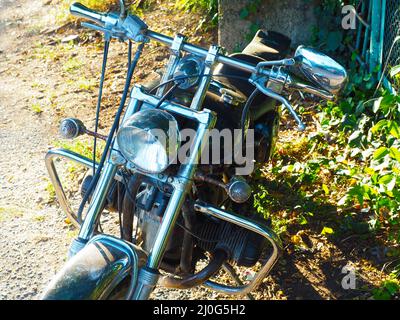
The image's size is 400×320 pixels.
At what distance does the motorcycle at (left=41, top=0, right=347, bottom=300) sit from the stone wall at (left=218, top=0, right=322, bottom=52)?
244 centimetres

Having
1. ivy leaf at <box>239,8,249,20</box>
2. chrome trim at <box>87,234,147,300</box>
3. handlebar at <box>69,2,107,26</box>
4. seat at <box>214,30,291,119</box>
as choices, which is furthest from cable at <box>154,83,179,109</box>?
ivy leaf at <box>239,8,249,20</box>

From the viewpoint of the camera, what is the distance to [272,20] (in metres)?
5.12

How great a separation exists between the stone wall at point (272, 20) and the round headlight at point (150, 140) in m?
3.22

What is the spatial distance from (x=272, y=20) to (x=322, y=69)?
10.4ft

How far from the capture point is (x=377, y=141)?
13.3ft

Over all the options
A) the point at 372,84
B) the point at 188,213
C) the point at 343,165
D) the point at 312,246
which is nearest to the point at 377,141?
the point at 343,165

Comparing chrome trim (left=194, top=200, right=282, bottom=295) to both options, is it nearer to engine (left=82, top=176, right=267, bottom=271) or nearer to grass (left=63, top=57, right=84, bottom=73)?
engine (left=82, top=176, right=267, bottom=271)

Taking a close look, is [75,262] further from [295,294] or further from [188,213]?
[295,294]

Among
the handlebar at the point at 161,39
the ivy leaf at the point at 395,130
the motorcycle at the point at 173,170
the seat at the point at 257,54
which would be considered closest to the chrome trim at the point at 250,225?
the motorcycle at the point at 173,170

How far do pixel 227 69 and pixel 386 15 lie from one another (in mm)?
2007

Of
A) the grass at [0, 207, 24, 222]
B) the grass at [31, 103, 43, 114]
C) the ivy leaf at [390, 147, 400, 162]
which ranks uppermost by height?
the ivy leaf at [390, 147, 400, 162]

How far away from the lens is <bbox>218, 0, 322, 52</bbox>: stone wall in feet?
16.5

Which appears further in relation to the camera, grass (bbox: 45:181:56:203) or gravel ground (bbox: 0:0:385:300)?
grass (bbox: 45:181:56:203)

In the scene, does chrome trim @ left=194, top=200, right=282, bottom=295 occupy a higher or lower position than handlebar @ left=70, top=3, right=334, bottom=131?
lower
